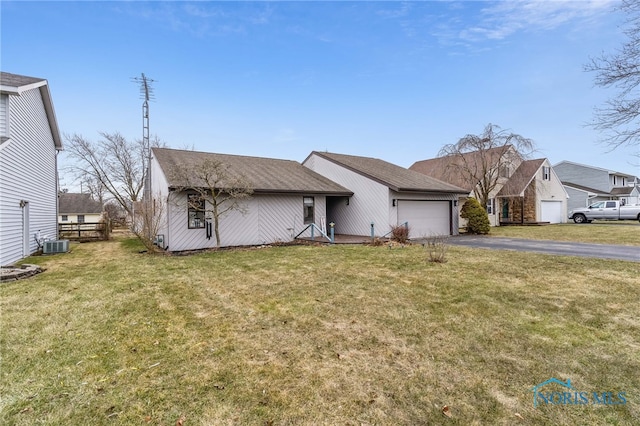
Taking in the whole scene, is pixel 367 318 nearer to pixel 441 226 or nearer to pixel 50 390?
pixel 50 390

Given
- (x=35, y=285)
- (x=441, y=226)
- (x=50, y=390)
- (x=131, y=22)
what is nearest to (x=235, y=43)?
(x=131, y=22)

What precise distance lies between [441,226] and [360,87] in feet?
29.9

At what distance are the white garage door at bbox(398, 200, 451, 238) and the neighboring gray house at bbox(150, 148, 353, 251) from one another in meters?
2.86

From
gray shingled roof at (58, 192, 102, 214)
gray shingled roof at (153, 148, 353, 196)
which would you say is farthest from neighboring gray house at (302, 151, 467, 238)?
gray shingled roof at (58, 192, 102, 214)

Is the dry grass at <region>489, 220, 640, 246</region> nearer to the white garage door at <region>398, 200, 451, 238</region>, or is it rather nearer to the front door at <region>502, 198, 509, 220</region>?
the white garage door at <region>398, 200, 451, 238</region>

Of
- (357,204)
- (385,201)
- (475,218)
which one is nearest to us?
(385,201)

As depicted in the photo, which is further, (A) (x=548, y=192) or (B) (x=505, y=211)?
(B) (x=505, y=211)

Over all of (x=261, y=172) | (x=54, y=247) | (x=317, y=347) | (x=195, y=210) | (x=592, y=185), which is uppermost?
(x=592, y=185)

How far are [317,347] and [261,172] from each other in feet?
39.8

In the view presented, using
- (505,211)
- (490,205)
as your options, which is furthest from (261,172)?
(505,211)

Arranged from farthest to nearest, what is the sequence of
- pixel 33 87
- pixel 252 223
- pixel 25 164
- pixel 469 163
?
pixel 469 163 < pixel 252 223 < pixel 25 164 < pixel 33 87

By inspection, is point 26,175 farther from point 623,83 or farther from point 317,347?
point 623,83

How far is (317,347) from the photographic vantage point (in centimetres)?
364

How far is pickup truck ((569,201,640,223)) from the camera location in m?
23.5
